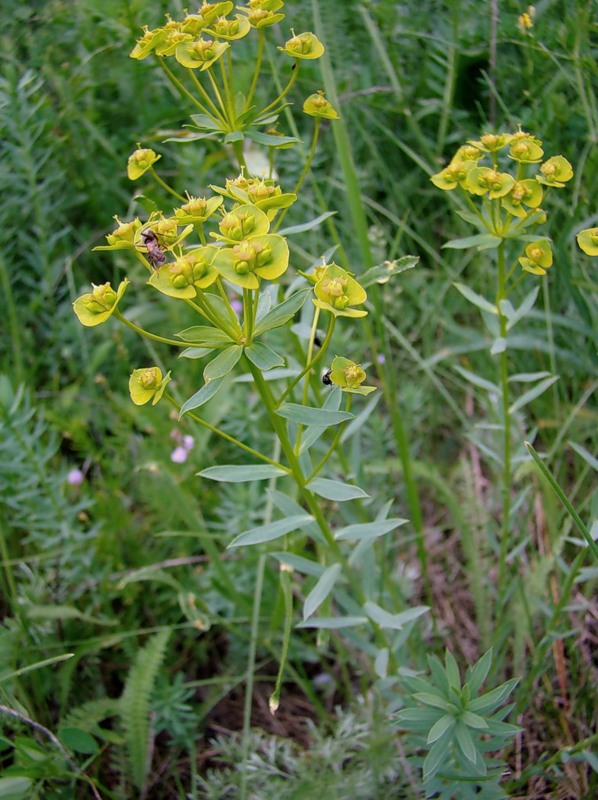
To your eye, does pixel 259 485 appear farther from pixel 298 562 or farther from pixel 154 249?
pixel 154 249

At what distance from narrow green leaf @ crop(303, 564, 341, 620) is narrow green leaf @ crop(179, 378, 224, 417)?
450mm

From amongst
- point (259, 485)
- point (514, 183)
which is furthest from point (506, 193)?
point (259, 485)

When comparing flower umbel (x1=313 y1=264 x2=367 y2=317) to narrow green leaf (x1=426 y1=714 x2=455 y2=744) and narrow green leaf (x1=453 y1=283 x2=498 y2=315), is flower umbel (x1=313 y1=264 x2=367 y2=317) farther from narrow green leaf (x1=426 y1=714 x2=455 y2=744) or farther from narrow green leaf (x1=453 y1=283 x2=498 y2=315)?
narrow green leaf (x1=426 y1=714 x2=455 y2=744)

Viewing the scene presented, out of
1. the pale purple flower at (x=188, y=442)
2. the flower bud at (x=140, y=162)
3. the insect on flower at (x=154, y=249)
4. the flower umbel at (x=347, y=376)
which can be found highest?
the flower bud at (x=140, y=162)

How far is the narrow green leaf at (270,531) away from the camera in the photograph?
52.2 inches

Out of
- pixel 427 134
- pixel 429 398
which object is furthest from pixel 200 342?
pixel 427 134

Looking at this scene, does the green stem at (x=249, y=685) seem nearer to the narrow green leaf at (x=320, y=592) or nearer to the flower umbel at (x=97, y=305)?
the narrow green leaf at (x=320, y=592)

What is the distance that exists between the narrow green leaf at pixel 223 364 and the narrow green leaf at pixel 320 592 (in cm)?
48

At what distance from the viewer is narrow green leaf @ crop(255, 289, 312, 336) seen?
1.17m

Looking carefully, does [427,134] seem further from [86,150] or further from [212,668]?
[212,668]

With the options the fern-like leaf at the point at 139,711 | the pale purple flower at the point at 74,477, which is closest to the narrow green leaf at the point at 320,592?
the fern-like leaf at the point at 139,711

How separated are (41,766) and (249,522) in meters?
0.84

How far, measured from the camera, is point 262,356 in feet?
3.84

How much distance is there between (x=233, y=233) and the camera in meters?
1.14
